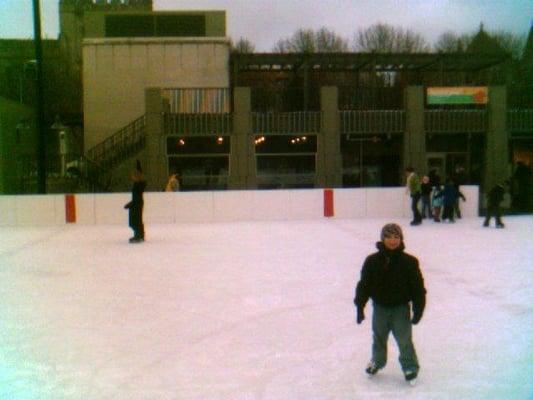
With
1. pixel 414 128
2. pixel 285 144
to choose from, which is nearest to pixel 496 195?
pixel 414 128

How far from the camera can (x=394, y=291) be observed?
208 inches

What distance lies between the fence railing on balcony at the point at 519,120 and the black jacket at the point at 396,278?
24928mm

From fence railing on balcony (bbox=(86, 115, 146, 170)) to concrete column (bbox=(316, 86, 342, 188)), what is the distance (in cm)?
663

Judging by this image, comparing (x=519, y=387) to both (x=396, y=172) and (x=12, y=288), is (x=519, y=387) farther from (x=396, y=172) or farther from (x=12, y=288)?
(x=396, y=172)

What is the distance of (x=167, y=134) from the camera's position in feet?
88.3

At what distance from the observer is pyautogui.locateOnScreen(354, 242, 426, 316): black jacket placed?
17.3ft

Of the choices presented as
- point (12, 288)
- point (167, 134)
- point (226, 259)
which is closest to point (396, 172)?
point (167, 134)

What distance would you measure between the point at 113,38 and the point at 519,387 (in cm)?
2775

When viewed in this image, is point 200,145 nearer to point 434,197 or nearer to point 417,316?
point 434,197

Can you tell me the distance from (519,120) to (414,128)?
426 cm

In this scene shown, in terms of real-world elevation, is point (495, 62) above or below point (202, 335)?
above

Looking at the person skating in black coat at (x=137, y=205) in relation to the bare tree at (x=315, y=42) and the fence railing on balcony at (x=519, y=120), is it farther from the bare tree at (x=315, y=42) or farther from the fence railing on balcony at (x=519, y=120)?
the bare tree at (x=315, y=42)

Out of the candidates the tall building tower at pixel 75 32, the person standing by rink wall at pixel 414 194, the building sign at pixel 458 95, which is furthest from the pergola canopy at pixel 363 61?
the tall building tower at pixel 75 32

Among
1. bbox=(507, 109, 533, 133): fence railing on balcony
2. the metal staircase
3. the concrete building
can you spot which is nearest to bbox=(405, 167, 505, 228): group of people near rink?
the concrete building
